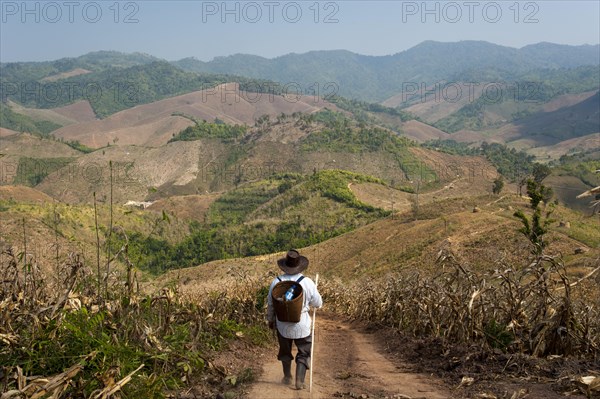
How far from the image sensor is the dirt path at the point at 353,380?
5.66 metres

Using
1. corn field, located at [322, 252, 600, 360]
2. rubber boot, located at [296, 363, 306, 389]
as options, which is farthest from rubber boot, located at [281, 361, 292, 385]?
corn field, located at [322, 252, 600, 360]

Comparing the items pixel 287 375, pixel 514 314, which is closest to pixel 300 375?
pixel 287 375

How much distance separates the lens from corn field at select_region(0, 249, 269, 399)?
410 centimetres

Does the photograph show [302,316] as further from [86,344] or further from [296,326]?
[86,344]

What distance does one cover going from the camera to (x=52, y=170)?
106 metres

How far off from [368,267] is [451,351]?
2909 centimetres

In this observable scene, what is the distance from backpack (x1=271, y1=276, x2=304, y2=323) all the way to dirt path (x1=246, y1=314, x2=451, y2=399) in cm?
75

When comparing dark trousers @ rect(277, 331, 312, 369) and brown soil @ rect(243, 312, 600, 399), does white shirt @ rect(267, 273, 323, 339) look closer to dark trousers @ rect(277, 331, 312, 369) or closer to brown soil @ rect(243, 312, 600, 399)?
dark trousers @ rect(277, 331, 312, 369)

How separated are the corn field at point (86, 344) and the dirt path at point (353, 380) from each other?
73 cm

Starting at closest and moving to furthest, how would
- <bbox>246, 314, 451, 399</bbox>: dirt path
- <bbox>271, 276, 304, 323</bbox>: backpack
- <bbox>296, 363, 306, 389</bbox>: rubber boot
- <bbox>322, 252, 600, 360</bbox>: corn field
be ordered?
<bbox>246, 314, 451, 399</bbox>: dirt path → <bbox>296, 363, 306, 389</bbox>: rubber boot → <bbox>271, 276, 304, 323</bbox>: backpack → <bbox>322, 252, 600, 360</bbox>: corn field

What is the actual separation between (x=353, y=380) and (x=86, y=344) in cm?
324

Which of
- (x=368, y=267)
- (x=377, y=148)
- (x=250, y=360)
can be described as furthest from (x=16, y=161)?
(x=250, y=360)

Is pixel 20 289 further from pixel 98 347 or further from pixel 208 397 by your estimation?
pixel 208 397

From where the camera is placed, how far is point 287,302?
6055 mm
